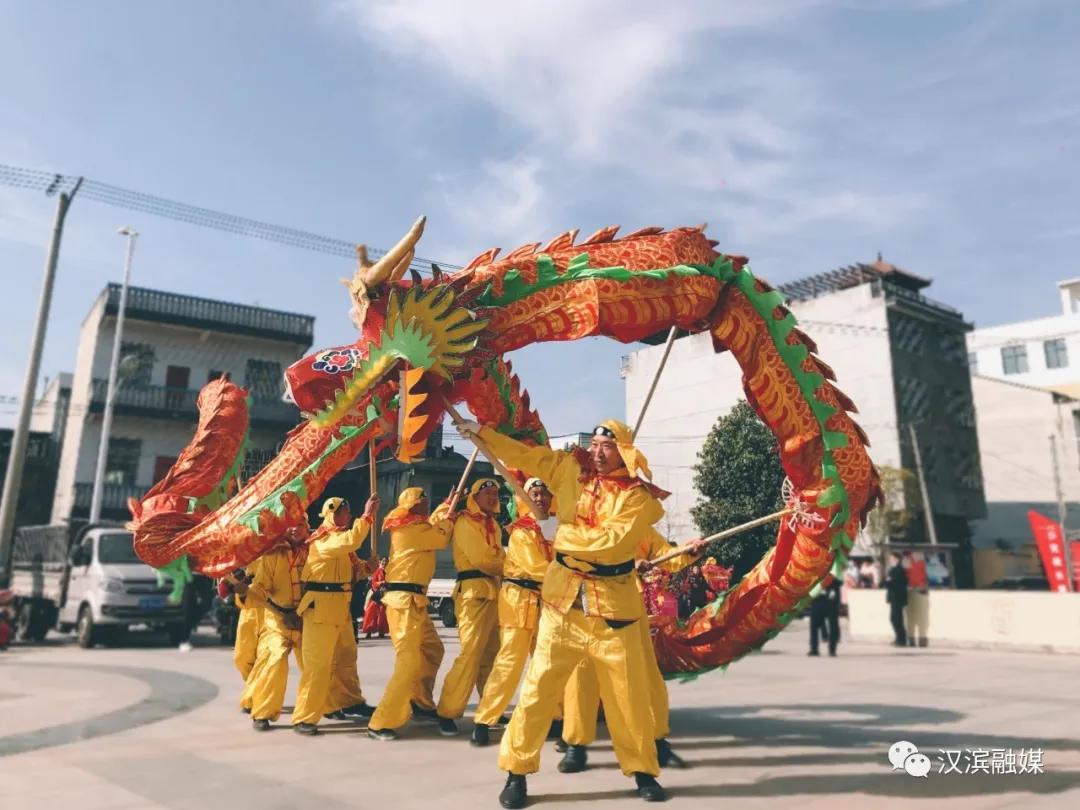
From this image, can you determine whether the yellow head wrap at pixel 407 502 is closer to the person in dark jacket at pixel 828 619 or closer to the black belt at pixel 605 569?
the black belt at pixel 605 569

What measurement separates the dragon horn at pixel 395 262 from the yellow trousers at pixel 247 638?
11.4 feet

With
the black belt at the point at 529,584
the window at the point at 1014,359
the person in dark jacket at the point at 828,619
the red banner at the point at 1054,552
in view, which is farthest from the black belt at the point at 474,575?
the window at the point at 1014,359

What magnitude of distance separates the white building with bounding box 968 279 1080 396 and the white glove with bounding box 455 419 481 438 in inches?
1434

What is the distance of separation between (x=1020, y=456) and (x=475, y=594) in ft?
115

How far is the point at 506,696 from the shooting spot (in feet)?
17.7

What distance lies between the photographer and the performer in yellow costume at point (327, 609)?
595cm

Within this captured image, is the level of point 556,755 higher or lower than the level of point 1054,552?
lower

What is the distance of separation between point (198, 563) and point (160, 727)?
61.6 inches

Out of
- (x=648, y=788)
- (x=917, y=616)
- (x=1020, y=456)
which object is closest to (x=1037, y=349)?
(x=1020, y=456)

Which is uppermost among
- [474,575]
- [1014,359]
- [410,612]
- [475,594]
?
[1014,359]

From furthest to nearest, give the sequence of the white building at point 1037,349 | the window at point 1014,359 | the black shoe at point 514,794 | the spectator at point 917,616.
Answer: the window at point 1014,359
the white building at point 1037,349
the spectator at point 917,616
the black shoe at point 514,794

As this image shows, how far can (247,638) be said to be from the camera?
7.12 metres

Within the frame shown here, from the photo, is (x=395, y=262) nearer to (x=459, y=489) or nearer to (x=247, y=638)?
(x=459, y=489)

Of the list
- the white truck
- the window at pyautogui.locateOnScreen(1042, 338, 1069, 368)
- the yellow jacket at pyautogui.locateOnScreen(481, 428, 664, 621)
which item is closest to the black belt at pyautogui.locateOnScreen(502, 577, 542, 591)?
the yellow jacket at pyautogui.locateOnScreen(481, 428, 664, 621)
